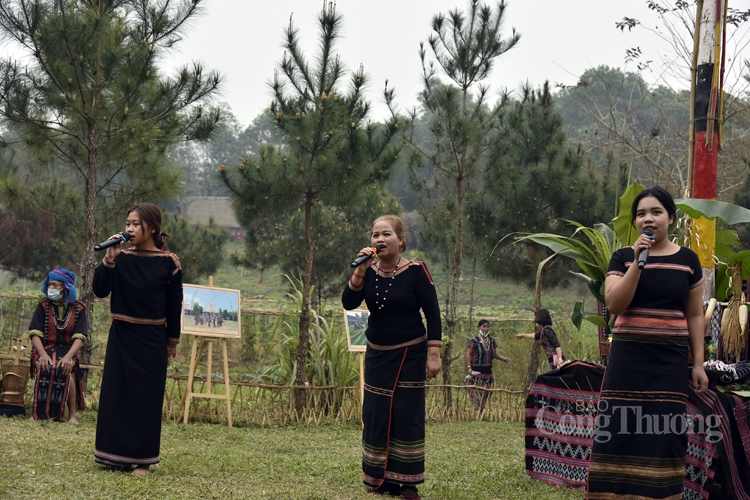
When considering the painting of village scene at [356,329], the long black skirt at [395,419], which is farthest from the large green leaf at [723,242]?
the painting of village scene at [356,329]

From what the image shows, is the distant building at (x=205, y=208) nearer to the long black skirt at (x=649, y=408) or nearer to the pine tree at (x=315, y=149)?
the pine tree at (x=315, y=149)

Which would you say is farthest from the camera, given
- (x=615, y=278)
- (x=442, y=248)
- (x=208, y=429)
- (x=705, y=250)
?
(x=442, y=248)

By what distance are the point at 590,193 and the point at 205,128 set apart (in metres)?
6.11

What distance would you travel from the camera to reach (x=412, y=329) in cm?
492

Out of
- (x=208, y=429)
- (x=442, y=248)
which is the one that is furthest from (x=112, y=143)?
(x=442, y=248)

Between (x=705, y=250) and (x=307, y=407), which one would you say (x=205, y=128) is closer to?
(x=307, y=407)

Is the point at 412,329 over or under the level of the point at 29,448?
over

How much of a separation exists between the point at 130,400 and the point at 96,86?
526 cm

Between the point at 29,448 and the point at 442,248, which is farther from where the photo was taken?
the point at 442,248

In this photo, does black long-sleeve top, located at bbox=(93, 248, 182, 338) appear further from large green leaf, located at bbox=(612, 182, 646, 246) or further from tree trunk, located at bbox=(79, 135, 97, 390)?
tree trunk, located at bbox=(79, 135, 97, 390)

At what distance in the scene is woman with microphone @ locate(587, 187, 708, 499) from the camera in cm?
398

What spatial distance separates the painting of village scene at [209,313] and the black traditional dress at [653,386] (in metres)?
4.87

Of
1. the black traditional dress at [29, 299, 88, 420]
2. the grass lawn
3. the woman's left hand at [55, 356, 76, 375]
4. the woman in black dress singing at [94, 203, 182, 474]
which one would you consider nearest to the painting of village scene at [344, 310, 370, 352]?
the grass lawn

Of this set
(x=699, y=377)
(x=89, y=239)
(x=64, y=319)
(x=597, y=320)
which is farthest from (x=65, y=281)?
(x=699, y=377)
